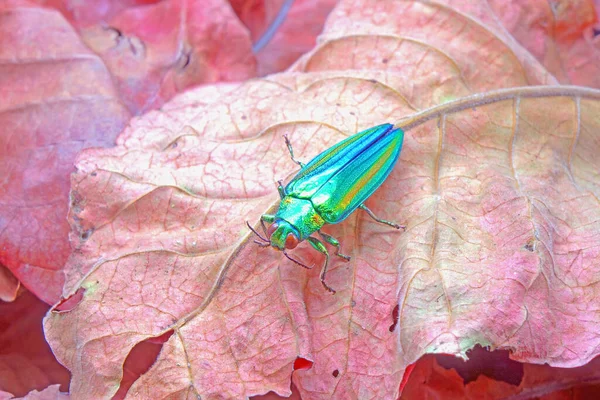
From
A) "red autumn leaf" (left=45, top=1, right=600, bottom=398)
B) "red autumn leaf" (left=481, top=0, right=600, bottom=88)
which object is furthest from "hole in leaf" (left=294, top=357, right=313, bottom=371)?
"red autumn leaf" (left=481, top=0, right=600, bottom=88)

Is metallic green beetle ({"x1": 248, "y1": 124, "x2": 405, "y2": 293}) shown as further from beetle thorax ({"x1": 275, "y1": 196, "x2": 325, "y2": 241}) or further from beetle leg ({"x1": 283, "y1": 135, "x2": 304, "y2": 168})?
beetle leg ({"x1": 283, "y1": 135, "x2": 304, "y2": 168})

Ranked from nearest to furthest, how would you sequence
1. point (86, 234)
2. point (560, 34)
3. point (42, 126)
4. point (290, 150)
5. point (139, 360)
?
point (139, 360) → point (86, 234) → point (290, 150) → point (42, 126) → point (560, 34)

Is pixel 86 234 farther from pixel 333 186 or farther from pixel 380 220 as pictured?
pixel 380 220

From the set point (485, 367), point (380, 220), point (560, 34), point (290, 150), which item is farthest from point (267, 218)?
point (560, 34)

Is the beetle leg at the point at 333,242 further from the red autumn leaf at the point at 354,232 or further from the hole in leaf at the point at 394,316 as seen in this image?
the hole in leaf at the point at 394,316

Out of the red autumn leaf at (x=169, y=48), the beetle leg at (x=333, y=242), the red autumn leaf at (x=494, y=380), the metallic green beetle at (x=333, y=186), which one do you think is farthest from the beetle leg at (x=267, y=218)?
the red autumn leaf at (x=169, y=48)

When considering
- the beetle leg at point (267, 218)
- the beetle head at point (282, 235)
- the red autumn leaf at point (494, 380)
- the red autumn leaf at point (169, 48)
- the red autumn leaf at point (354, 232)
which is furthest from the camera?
the red autumn leaf at point (169, 48)
